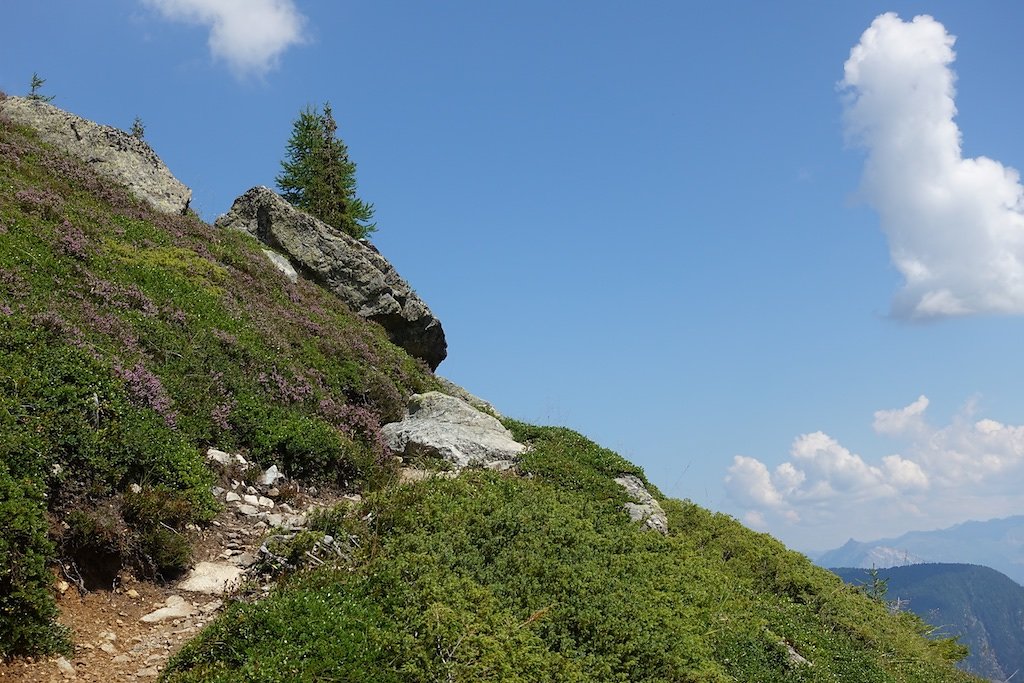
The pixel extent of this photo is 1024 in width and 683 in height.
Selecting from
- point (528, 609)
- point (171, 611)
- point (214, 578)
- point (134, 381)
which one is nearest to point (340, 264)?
point (134, 381)

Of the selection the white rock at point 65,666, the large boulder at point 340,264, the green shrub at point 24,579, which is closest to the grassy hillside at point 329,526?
the green shrub at point 24,579

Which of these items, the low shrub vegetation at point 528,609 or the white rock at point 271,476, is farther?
the white rock at point 271,476

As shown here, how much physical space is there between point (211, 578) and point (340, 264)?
20318 millimetres

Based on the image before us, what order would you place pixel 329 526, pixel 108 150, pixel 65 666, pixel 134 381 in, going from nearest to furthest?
pixel 65 666, pixel 329 526, pixel 134 381, pixel 108 150

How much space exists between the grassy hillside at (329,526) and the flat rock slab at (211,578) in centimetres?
33

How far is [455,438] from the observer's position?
16.1 meters

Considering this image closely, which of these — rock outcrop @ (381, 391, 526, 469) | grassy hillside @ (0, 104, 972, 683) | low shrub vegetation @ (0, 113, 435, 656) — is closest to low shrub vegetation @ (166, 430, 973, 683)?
grassy hillside @ (0, 104, 972, 683)

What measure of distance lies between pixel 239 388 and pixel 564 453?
7682 mm

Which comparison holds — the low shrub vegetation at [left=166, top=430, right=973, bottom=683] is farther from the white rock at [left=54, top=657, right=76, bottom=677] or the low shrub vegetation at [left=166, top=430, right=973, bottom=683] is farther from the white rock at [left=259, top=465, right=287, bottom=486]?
the white rock at [left=259, top=465, right=287, bottom=486]

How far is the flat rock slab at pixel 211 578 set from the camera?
9570mm

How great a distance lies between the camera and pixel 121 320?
13.6m

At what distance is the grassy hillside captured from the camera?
770 centimetres

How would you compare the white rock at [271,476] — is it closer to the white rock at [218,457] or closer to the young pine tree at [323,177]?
the white rock at [218,457]

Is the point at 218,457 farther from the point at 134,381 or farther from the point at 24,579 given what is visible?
the point at 24,579
